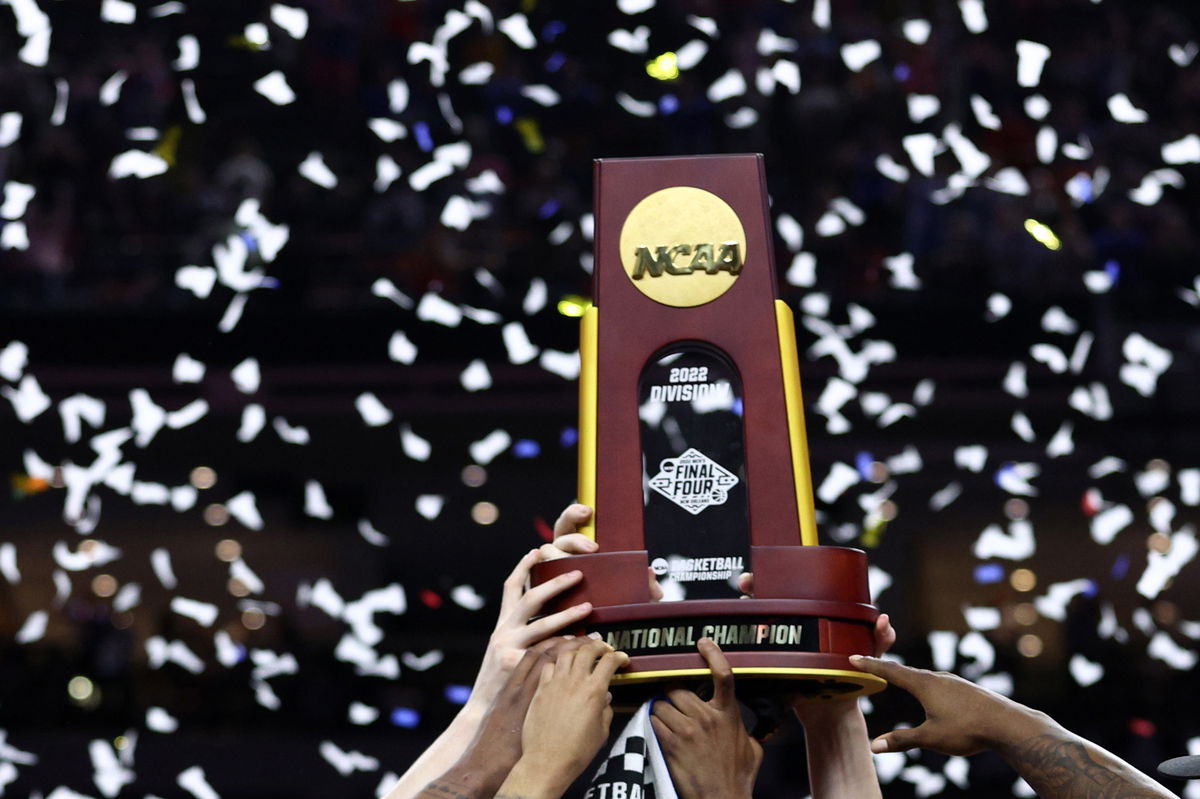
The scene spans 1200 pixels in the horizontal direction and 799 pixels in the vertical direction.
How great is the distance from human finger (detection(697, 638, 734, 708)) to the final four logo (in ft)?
0.58

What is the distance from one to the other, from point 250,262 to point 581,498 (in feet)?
17.8

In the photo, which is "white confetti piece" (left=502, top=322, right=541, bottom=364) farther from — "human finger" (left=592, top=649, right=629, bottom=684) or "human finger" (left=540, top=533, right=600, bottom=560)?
"human finger" (left=592, top=649, right=629, bottom=684)

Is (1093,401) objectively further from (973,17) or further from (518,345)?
(518,345)

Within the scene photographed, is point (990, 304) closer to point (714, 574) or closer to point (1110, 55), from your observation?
point (1110, 55)

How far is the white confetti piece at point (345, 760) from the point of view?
5750mm

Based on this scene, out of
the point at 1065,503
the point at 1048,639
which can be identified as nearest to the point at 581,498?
the point at 1065,503

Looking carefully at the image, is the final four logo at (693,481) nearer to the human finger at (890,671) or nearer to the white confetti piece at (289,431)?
the human finger at (890,671)

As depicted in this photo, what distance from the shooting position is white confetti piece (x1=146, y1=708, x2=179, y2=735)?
19.4 feet

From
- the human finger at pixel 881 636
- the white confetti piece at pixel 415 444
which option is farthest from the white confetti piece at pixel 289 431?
the human finger at pixel 881 636

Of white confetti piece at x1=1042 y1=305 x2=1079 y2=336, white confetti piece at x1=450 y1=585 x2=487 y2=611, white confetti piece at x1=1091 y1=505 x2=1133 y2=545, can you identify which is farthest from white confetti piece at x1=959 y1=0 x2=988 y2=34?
white confetti piece at x1=450 y1=585 x2=487 y2=611

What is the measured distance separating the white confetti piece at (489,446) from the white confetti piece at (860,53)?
220 cm

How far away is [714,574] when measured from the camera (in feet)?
5.39

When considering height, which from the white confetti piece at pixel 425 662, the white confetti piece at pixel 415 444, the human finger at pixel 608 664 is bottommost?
the human finger at pixel 608 664

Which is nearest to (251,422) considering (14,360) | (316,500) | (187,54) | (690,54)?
(316,500)
